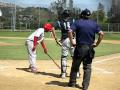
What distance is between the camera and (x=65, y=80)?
36.0ft

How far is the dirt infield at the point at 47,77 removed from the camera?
31.3 feet

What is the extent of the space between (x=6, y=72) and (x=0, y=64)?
207cm

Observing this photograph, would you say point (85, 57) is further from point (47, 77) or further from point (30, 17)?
point (30, 17)

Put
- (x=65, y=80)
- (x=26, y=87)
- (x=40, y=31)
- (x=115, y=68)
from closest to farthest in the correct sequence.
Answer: (x=26, y=87)
(x=65, y=80)
(x=40, y=31)
(x=115, y=68)

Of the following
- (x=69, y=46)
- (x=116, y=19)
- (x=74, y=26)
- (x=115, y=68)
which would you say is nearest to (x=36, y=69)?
(x=69, y=46)

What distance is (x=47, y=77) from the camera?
449 inches

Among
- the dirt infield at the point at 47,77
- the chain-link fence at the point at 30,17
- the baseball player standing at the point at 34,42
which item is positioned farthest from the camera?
the chain-link fence at the point at 30,17

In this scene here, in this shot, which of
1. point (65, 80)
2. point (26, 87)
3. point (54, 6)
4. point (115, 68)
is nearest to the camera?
point (26, 87)

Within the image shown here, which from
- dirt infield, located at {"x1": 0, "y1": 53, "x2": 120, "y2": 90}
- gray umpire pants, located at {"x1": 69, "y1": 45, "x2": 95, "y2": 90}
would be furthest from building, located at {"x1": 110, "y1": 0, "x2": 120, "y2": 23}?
gray umpire pants, located at {"x1": 69, "y1": 45, "x2": 95, "y2": 90}

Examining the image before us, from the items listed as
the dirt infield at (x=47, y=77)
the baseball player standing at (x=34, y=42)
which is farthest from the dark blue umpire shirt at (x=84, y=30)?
the baseball player standing at (x=34, y=42)

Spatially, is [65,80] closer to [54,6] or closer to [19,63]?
[19,63]

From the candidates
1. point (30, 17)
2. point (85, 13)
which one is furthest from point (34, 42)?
point (30, 17)

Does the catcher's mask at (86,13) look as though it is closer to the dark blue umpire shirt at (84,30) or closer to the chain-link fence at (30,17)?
the dark blue umpire shirt at (84,30)

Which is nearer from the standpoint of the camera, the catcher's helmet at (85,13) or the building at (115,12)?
the catcher's helmet at (85,13)
